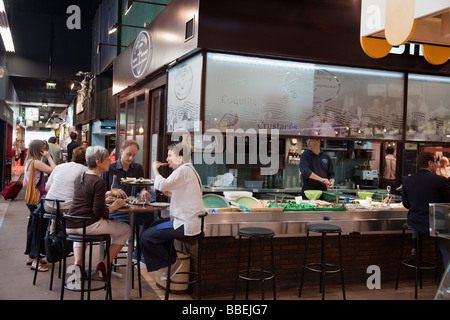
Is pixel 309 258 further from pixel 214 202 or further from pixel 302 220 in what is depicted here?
pixel 214 202

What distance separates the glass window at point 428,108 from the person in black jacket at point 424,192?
1.78m

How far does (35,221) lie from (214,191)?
2.58 m

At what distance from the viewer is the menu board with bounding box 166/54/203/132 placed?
18.5ft

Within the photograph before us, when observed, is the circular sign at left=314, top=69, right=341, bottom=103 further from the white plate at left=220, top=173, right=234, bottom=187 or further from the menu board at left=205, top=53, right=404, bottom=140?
the white plate at left=220, top=173, right=234, bottom=187

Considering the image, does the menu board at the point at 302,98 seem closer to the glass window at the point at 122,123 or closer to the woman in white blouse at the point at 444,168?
the woman in white blouse at the point at 444,168

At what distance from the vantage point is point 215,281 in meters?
4.94

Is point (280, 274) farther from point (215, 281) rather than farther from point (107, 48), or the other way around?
point (107, 48)

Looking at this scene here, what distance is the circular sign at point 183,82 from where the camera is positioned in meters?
5.91

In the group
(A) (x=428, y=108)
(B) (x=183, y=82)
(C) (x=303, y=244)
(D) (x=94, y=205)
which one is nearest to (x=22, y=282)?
(D) (x=94, y=205)

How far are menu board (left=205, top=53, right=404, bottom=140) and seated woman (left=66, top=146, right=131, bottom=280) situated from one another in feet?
5.60

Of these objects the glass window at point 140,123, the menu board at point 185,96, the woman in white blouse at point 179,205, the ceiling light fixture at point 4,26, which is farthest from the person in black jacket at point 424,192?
the ceiling light fixture at point 4,26

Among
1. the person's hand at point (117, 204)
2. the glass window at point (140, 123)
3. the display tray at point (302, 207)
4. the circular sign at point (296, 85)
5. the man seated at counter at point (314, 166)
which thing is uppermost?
the circular sign at point (296, 85)

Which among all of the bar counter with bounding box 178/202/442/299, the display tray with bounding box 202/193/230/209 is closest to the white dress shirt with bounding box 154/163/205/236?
the bar counter with bounding box 178/202/442/299
